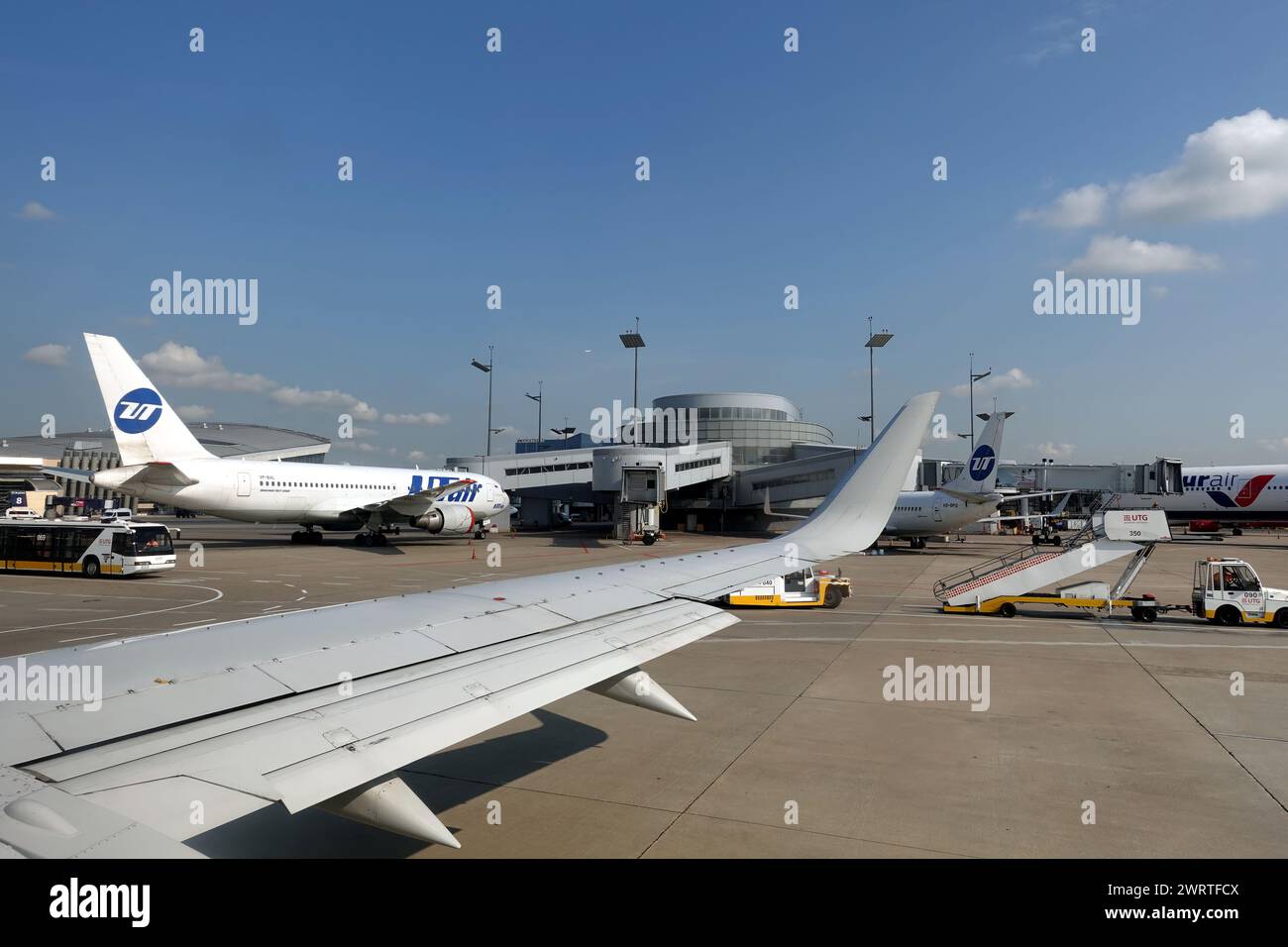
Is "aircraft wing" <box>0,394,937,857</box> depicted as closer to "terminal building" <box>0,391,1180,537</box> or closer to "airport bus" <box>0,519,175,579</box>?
"airport bus" <box>0,519,175,579</box>

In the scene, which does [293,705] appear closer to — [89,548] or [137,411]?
[89,548]

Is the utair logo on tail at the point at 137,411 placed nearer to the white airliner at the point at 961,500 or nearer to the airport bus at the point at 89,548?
the airport bus at the point at 89,548

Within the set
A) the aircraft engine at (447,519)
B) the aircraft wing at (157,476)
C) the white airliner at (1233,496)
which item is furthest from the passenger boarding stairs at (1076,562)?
the white airliner at (1233,496)

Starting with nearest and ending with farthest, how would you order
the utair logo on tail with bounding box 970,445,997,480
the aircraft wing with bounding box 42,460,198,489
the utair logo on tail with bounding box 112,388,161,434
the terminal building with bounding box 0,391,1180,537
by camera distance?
1. the utair logo on tail with bounding box 112,388,161,434
2. the aircraft wing with bounding box 42,460,198,489
3. the utair logo on tail with bounding box 970,445,997,480
4. the terminal building with bounding box 0,391,1180,537

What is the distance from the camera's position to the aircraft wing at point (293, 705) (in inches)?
100

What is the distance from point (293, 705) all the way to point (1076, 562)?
66.5 ft

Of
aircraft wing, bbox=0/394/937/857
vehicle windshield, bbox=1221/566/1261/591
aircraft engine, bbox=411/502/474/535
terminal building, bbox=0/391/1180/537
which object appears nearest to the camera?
aircraft wing, bbox=0/394/937/857

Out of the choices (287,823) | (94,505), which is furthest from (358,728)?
(94,505)

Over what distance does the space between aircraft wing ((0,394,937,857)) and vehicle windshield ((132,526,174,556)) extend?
26.4 m

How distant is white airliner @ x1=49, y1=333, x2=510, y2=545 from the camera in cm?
3256

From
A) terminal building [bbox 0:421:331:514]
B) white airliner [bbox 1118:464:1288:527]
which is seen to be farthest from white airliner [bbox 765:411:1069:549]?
terminal building [bbox 0:421:331:514]

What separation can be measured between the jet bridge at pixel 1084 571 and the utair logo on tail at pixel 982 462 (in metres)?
22.2

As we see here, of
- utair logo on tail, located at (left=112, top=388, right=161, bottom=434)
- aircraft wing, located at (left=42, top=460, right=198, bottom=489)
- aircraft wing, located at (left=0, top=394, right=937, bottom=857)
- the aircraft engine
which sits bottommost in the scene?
the aircraft engine
